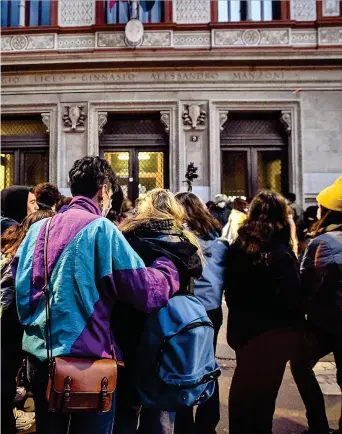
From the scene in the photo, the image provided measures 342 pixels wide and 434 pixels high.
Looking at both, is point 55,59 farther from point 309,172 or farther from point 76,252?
point 76,252

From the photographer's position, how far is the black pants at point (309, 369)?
3049 millimetres

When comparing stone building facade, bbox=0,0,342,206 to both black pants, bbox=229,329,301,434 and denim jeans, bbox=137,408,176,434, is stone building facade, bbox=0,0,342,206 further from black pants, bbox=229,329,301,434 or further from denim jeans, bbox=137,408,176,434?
denim jeans, bbox=137,408,176,434

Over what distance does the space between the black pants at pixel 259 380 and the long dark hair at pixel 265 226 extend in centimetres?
70

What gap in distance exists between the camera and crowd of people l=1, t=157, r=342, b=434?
1.79 metres

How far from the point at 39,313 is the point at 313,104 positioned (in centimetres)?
1226

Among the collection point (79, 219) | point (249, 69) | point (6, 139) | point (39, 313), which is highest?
point (249, 69)

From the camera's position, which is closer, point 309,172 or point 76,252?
point 76,252

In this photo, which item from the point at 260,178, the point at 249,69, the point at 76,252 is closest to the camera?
the point at 76,252

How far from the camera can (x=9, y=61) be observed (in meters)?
12.3

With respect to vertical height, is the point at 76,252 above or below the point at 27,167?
below

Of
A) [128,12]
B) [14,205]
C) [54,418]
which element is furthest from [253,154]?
[54,418]

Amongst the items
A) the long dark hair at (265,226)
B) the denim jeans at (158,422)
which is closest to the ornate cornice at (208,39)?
the long dark hair at (265,226)

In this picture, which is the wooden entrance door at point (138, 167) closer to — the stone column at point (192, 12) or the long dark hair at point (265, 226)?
the stone column at point (192, 12)

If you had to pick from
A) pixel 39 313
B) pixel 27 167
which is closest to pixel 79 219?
pixel 39 313
